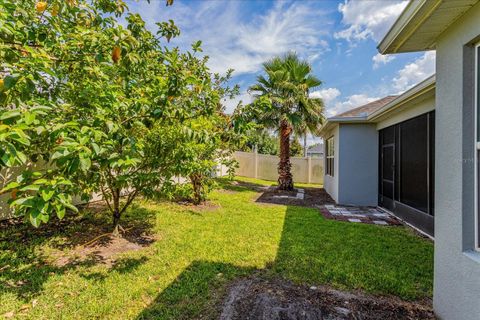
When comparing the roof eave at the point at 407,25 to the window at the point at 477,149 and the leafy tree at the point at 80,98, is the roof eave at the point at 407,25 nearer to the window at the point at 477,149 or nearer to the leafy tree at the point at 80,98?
the window at the point at 477,149

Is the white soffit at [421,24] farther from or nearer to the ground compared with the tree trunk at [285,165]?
farther from the ground

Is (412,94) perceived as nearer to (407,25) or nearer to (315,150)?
(407,25)

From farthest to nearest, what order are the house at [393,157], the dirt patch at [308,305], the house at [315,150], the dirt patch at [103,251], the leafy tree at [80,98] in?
the house at [315,150] → the house at [393,157] → the dirt patch at [103,251] → the dirt patch at [308,305] → the leafy tree at [80,98]

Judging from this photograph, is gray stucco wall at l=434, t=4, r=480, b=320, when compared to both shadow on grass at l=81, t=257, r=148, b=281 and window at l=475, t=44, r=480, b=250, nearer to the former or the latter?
window at l=475, t=44, r=480, b=250

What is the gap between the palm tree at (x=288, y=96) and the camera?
465 inches

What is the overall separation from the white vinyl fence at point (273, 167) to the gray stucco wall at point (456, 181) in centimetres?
1543

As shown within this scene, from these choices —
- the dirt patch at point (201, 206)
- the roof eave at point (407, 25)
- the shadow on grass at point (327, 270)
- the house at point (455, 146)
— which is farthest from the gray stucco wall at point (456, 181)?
the dirt patch at point (201, 206)

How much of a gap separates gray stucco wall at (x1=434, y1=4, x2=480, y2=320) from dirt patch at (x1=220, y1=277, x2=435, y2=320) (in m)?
0.41

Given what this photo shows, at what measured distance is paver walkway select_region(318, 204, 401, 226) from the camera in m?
7.09

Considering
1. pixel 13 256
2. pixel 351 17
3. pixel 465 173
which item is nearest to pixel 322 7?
pixel 351 17

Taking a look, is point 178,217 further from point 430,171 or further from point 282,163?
point 282,163

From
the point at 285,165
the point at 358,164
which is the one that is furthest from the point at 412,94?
the point at 285,165

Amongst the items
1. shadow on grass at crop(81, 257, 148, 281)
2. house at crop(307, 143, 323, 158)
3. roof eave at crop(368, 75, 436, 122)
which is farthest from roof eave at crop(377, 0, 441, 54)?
house at crop(307, 143, 323, 158)

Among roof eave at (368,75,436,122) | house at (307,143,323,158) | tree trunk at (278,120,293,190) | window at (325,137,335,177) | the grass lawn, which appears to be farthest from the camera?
house at (307,143,323,158)
